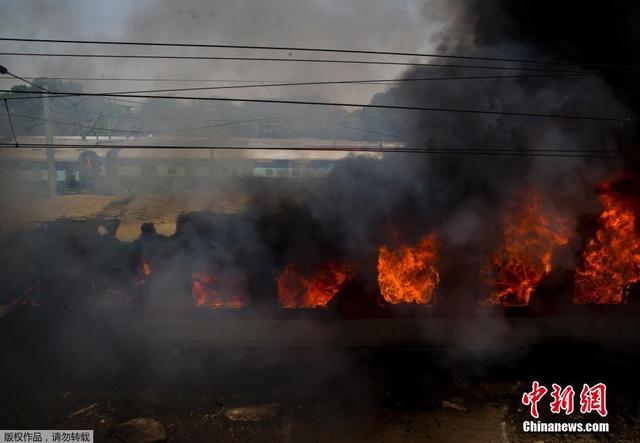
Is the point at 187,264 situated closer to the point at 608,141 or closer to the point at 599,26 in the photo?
the point at 608,141

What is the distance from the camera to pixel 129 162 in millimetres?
23516

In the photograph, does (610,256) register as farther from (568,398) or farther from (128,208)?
(128,208)

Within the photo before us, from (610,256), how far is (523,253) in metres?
2.39

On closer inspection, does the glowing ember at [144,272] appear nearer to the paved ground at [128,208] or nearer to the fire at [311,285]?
the fire at [311,285]

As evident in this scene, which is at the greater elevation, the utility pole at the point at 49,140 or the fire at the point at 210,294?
the utility pole at the point at 49,140

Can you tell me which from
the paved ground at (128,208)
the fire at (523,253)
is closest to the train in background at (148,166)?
the paved ground at (128,208)

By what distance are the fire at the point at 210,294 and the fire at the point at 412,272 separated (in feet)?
12.0

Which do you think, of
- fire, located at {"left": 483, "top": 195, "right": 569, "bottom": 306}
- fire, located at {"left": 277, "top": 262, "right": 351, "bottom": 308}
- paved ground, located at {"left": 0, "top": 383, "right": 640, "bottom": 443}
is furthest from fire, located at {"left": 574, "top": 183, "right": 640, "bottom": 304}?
fire, located at {"left": 277, "top": 262, "right": 351, "bottom": 308}

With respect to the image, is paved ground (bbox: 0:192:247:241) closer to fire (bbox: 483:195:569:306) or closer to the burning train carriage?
the burning train carriage

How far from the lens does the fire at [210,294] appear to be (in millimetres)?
9086

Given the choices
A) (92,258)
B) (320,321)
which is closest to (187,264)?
(92,258)

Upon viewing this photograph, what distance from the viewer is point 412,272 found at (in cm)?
963

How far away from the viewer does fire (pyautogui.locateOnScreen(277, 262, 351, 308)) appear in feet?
30.3

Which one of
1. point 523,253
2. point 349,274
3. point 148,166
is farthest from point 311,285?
point 148,166
